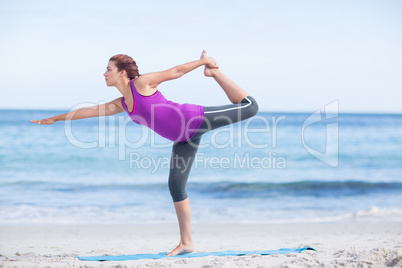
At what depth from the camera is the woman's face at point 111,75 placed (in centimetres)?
382

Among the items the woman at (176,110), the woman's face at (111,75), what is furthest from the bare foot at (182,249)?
the woman's face at (111,75)

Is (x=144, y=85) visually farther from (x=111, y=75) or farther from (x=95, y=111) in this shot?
(x=95, y=111)

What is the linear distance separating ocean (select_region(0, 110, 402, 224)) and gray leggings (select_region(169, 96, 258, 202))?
3067 millimetres

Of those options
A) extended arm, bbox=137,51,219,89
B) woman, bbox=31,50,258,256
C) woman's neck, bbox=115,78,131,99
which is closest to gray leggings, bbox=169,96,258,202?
woman, bbox=31,50,258,256

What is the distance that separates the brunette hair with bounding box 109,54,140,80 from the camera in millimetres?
3836

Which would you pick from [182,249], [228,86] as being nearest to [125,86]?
[228,86]

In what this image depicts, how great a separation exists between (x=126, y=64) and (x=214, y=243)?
2352 mm

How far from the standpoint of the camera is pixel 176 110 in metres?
3.73

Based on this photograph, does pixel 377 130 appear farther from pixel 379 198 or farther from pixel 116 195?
pixel 116 195

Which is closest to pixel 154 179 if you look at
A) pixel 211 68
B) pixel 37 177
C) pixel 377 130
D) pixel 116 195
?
pixel 116 195

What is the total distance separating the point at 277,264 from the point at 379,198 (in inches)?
261

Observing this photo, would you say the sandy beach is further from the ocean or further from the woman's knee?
the woman's knee

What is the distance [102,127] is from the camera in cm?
2194

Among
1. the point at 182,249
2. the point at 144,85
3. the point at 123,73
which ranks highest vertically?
the point at 123,73
